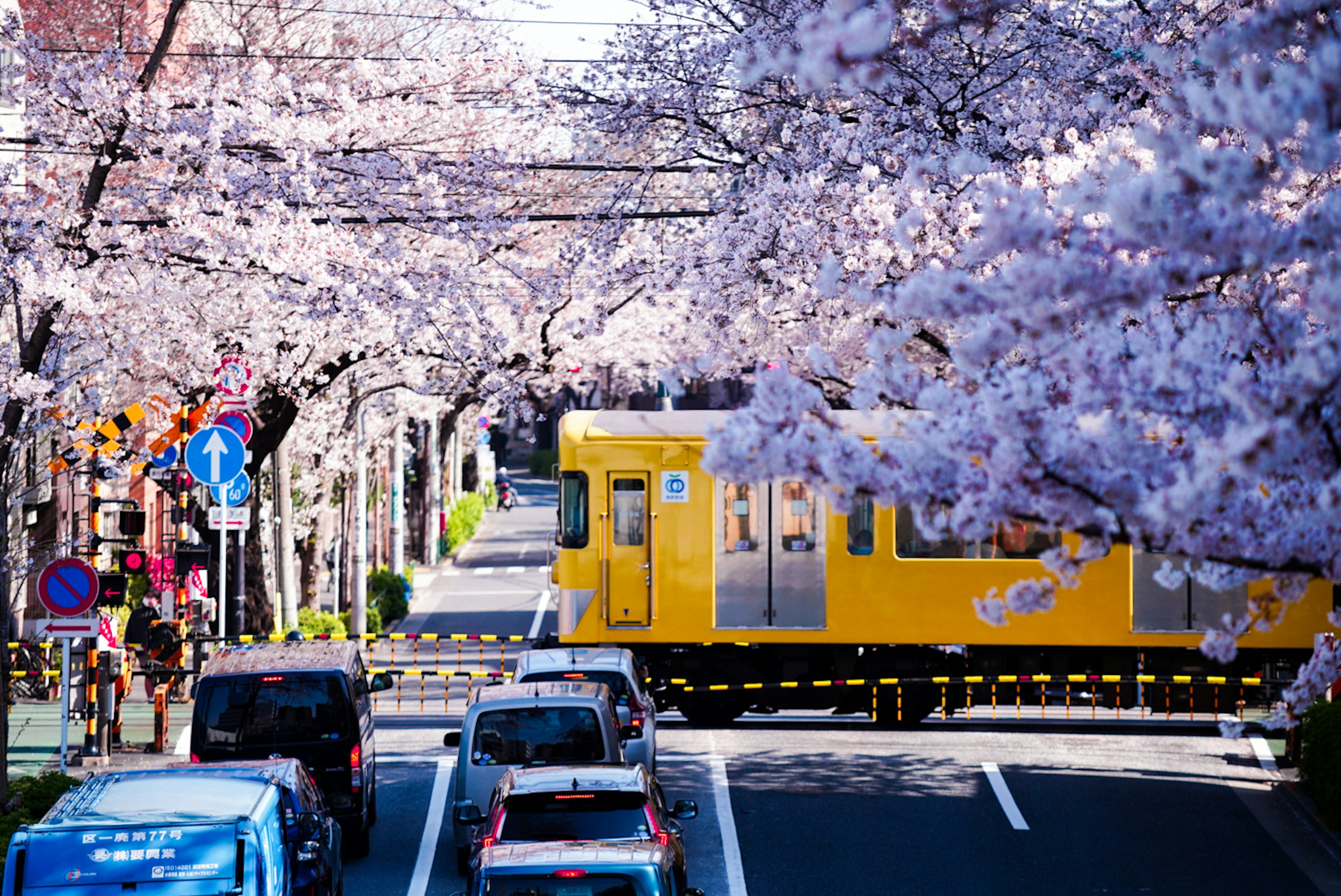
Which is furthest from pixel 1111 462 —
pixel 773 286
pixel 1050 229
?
pixel 773 286

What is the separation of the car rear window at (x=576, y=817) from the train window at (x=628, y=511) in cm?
1040

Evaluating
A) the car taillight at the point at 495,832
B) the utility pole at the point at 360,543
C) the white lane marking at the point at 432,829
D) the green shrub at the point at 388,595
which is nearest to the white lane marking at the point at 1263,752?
the white lane marking at the point at 432,829

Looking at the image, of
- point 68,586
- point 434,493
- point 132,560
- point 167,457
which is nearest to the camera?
point 68,586

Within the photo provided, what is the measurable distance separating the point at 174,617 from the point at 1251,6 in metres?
16.3

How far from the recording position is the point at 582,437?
66.9 feet

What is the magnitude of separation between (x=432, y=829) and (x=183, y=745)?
18.0 ft

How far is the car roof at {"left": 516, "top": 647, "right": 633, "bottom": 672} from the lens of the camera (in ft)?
52.9

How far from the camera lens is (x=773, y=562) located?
20125mm

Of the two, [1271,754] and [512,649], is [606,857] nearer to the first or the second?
[1271,754]

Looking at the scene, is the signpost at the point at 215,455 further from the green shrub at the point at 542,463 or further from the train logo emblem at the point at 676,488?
the green shrub at the point at 542,463

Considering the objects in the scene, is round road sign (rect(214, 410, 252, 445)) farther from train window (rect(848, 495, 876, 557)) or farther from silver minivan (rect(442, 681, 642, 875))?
silver minivan (rect(442, 681, 642, 875))

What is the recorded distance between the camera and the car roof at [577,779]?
10.0m

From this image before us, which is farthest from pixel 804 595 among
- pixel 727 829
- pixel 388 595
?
pixel 388 595

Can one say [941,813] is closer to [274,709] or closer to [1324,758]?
[1324,758]
